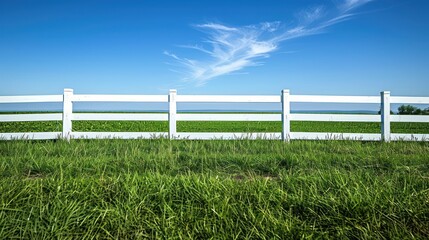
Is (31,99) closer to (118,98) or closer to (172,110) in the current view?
(118,98)

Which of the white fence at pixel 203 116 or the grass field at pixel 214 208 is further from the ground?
the white fence at pixel 203 116

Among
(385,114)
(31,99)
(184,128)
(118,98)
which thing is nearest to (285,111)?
(385,114)

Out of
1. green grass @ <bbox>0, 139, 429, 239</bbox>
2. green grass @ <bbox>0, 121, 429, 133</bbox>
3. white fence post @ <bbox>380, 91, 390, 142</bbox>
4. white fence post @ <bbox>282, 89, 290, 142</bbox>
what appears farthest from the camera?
green grass @ <bbox>0, 121, 429, 133</bbox>

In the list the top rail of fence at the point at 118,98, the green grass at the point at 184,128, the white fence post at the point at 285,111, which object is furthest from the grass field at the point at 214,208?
the green grass at the point at 184,128

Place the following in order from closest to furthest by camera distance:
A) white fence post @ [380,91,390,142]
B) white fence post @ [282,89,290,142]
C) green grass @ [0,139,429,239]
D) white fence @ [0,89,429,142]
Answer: green grass @ [0,139,429,239], white fence @ [0,89,429,142], white fence post @ [282,89,290,142], white fence post @ [380,91,390,142]

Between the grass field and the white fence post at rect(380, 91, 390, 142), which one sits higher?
the white fence post at rect(380, 91, 390, 142)

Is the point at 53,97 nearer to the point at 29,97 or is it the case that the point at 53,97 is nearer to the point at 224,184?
the point at 29,97

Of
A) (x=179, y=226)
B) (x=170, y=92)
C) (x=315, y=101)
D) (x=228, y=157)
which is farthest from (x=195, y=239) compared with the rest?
(x=315, y=101)

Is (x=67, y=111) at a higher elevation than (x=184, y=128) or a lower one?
higher

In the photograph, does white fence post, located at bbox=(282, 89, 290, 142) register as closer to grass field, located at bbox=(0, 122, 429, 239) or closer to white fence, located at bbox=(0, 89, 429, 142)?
white fence, located at bbox=(0, 89, 429, 142)

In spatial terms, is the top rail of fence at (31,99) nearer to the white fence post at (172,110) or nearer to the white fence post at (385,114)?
the white fence post at (172,110)

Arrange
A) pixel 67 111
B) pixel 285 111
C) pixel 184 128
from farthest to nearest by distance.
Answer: pixel 184 128, pixel 285 111, pixel 67 111

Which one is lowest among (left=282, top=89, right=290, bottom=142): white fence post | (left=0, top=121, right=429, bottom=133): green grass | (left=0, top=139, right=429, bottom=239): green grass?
(left=0, top=139, right=429, bottom=239): green grass

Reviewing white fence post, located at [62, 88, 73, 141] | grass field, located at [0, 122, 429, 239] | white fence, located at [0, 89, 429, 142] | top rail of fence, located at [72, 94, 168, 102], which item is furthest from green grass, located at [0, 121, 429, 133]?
grass field, located at [0, 122, 429, 239]
